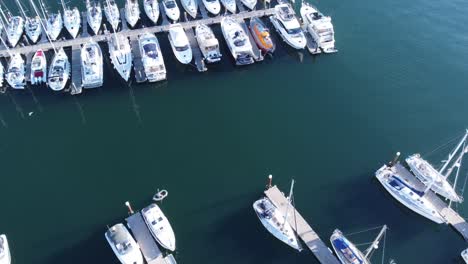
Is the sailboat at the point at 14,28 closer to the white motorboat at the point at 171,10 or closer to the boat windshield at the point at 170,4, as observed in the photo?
the white motorboat at the point at 171,10

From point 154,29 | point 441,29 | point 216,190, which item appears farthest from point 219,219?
point 441,29

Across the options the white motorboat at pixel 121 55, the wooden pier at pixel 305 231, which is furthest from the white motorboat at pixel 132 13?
the wooden pier at pixel 305 231

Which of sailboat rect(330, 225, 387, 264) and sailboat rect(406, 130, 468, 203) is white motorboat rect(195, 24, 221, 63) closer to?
sailboat rect(406, 130, 468, 203)

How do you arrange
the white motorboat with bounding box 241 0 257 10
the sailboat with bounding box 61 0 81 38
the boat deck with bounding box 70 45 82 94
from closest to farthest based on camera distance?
the boat deck with bounding box 70 45 82 94
the sailboat with bounding box 61 0 81 38
the white motorboat with bounding box 241 0 257 10

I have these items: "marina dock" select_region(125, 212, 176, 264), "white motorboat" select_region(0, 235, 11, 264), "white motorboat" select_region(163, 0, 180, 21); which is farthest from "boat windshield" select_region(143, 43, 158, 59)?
"white motorboat" select_region(0, 235, 11, 264)

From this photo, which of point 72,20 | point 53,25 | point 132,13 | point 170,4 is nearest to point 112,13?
point 132,13

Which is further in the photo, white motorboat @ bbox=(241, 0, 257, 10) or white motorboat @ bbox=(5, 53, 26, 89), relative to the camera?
white motorboat @ bbox=(241, 0, 257, 10)
